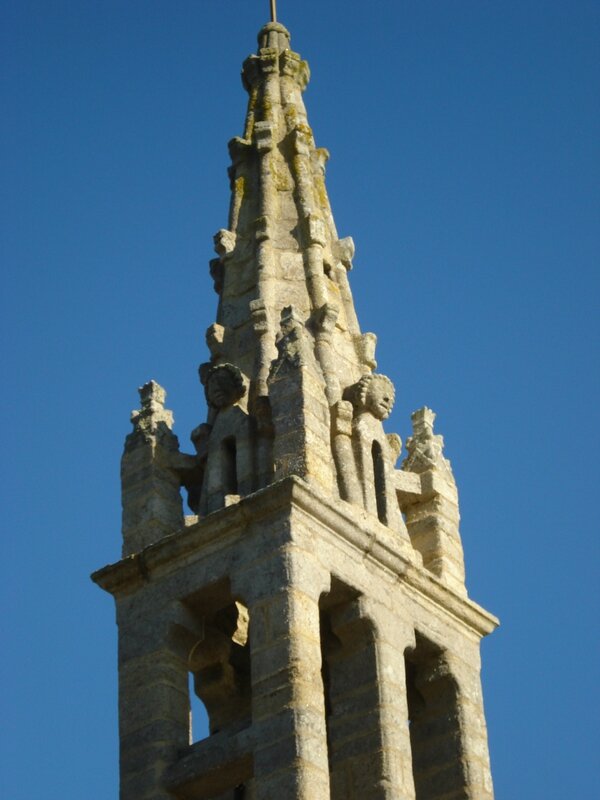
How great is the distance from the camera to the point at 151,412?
25953 millimetres

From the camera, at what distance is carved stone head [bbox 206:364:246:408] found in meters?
25.6

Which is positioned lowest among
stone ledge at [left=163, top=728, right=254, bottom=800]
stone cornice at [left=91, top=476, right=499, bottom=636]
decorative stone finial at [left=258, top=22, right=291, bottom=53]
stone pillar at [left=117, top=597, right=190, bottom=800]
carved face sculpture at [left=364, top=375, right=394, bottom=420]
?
stone ledge at [left=163, top=728, right=254, bottom=800]

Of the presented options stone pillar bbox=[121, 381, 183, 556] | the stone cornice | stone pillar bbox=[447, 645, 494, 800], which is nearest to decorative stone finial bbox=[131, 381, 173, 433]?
stone pillar bbox=[121, 381, 183, 556]

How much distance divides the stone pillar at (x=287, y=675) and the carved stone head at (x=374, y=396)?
108 inches

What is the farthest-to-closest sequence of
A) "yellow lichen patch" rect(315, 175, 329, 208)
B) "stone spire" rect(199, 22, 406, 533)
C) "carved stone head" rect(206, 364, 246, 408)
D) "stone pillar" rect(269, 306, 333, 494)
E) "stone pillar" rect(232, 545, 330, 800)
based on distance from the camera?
"yellow lichen patch" rect(315, 175, 329, 208) < "carved stone head" rect(206, 364, 246, 408) < "stone spire" rect(199, 22, 406, 533) < "stone pillar" rect(269, 306, 333, 494) < "stone pillar" rect(232, 545, 330, 800)

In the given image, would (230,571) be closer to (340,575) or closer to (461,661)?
(340,575)

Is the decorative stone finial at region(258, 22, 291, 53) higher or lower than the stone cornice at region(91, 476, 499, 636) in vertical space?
higher

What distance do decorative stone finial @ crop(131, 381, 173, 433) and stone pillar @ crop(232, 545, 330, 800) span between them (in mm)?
2930

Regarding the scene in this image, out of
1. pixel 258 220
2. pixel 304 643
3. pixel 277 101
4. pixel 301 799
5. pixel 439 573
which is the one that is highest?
pixel 277 101

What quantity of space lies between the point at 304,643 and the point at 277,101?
28.9 feet

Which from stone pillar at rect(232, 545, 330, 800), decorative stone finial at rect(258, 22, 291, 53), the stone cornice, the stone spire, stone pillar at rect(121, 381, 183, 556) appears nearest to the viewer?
stone pillar at rect(232, 545, 330, 800)

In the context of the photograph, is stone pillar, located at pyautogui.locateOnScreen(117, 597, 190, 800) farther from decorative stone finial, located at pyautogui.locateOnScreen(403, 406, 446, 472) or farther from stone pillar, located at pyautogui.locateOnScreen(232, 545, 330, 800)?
decorative stone finial, located at pyautogui.locateOnScreen(403, 406, 446, 472)

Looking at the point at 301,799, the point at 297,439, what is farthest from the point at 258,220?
the point at 301,799

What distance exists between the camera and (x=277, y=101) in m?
29.3
